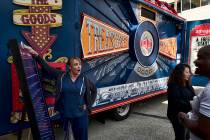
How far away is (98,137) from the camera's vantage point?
6457 mm

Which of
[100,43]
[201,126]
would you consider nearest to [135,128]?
[100,43]

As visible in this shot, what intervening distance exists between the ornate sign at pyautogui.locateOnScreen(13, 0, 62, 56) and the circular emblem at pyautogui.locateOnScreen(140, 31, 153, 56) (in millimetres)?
2813

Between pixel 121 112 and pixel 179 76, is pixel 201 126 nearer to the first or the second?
pixel 179 76

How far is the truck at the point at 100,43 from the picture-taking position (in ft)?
15.3

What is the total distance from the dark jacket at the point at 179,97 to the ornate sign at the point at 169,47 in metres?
4.24

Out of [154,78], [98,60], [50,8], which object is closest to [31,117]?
[50,8]

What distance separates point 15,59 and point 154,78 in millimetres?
4928

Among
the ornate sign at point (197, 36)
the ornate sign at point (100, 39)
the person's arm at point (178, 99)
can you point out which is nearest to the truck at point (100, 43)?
the ornate sign at point (100, 39)

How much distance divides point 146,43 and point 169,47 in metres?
1.81

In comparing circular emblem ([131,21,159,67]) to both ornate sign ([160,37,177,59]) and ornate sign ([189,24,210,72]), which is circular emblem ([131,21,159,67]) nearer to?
ornate sign ([160,37,177,59])

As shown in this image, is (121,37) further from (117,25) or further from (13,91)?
(13,91)

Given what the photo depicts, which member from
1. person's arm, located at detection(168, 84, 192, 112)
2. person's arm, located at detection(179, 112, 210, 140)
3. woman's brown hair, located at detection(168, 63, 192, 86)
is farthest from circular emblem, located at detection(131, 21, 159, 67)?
person's arm, located at detection(179, 112, 210, 140)

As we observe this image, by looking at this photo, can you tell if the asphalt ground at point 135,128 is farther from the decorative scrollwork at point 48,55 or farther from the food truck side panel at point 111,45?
the decorative scrollwork at point 48,55

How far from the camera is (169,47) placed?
30.4 feet
